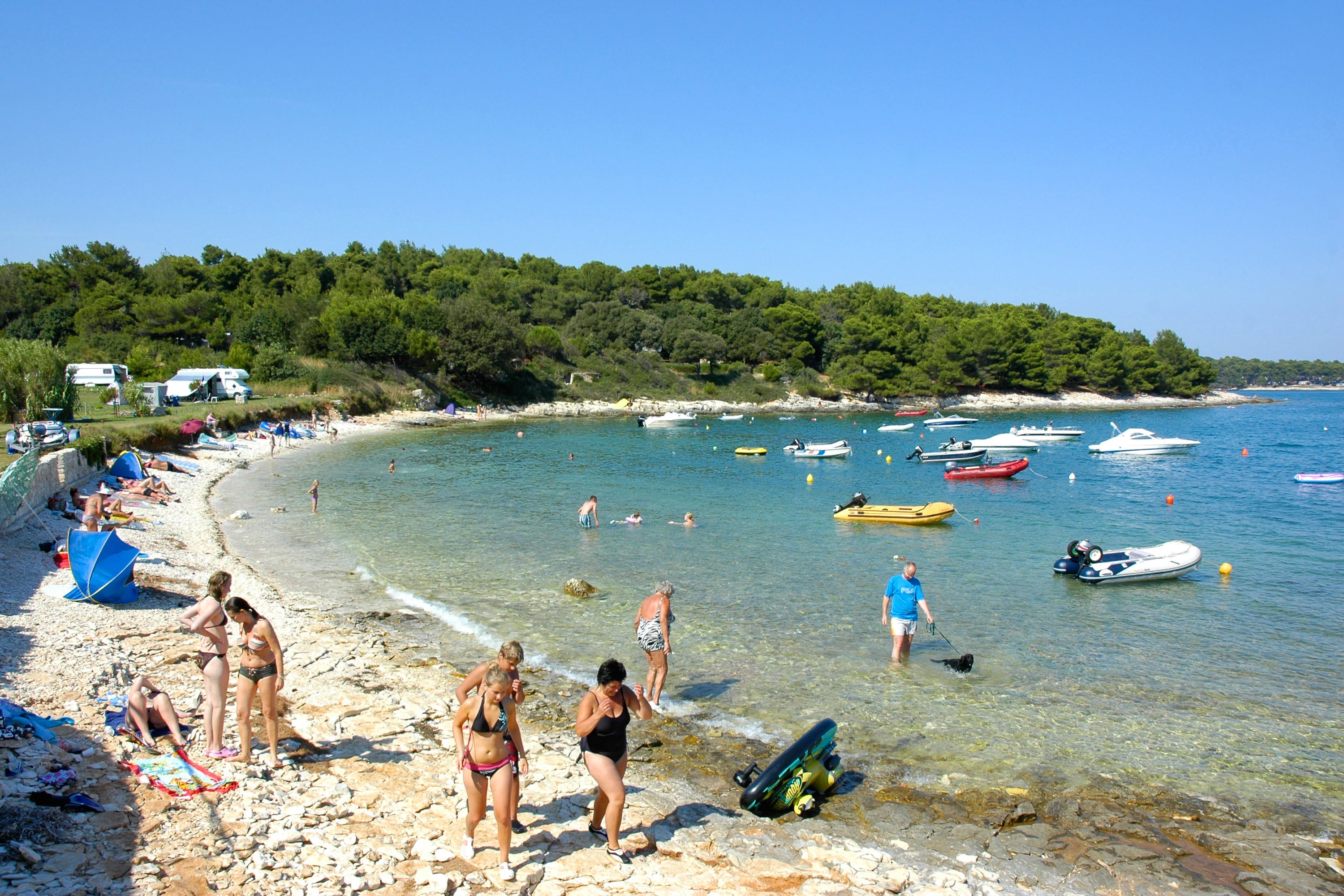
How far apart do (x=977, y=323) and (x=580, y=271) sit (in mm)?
49578

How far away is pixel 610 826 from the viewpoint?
21.2 feet

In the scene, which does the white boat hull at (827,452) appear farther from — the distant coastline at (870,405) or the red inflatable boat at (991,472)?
the distant coastline at (870,405)

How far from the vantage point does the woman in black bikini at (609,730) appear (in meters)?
6.16

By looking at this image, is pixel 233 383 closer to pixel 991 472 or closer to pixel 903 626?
pixel 991 472

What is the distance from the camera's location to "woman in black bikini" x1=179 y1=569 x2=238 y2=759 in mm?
7281

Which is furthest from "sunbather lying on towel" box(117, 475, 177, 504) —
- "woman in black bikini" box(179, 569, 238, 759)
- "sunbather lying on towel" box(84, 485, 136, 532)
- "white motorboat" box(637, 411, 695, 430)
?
"white motorboat" box(637, 411, 695, 430)

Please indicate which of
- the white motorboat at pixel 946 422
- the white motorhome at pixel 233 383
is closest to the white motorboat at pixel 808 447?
the white motorboat at pixel 946 422

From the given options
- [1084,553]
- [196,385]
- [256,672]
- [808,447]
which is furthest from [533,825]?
[196,385]

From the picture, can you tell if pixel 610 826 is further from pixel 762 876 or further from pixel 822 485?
pixel 822 485

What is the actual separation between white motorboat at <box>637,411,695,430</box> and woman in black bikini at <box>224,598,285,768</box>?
55.9m

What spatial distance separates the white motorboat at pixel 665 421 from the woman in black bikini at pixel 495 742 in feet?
187

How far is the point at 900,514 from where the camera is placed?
25.0 m

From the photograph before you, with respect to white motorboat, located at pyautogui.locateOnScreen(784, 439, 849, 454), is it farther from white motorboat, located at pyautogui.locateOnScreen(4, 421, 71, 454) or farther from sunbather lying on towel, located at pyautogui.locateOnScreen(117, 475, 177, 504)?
white motorboat, located at pyautogui.locateOnScreen(4, 421, 71, 454)

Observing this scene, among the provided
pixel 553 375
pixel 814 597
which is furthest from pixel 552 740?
pixel 553 375
